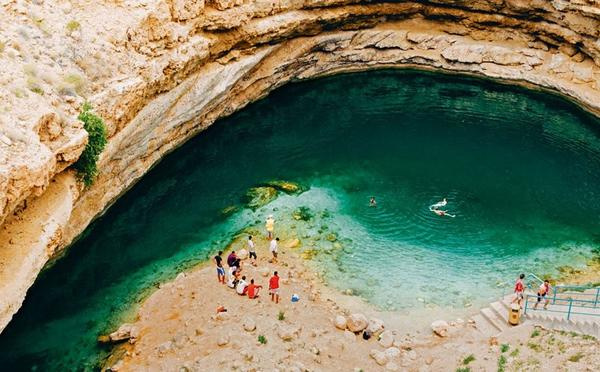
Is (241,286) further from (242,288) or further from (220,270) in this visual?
(220,270)

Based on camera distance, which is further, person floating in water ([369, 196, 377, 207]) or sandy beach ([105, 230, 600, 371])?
person floating in water ([369, 196, 377, 207])

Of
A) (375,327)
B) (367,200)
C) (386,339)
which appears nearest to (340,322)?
(375,327)

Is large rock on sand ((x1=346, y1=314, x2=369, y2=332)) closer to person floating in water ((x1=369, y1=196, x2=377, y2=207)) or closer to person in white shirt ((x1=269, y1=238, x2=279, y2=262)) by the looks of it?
person in white shirt ((x1=269, y1=238, x2=279, y2=262))

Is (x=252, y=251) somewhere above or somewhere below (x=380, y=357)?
above

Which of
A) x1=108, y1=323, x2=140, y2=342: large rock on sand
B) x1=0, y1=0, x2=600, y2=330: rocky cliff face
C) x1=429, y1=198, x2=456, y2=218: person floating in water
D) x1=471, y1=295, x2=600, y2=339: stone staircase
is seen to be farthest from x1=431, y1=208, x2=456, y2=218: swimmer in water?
x1=108, y1=323, x2=140, y2=342: large rock on sand

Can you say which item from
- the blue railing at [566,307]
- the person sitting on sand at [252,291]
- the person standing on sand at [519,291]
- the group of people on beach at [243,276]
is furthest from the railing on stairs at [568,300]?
the person sitting on sand at [252,291]

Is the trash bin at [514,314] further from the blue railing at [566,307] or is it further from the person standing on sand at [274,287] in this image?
the person standing on sand at [274,287]

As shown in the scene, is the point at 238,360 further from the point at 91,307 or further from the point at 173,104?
the point at 173,104
